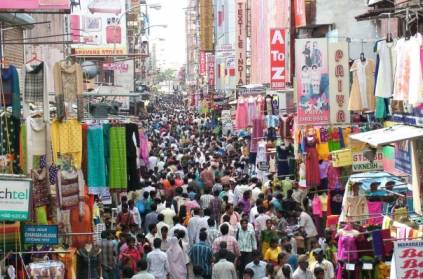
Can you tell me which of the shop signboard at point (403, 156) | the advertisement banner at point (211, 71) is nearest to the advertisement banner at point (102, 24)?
the advertisement banner at point (211, 71)

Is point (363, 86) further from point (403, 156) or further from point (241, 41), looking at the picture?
point (241, 41)

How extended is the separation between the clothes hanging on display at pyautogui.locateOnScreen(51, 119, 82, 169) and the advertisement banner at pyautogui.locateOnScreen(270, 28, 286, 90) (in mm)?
14898

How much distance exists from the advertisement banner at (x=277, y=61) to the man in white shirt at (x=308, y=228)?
38.9 ft

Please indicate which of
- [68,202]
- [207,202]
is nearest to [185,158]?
[207,202]

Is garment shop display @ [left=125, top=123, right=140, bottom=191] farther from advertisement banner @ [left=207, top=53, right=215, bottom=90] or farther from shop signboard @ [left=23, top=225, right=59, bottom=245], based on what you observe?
advertisement banner @ [left=207, top=53, right=215, bottom=90]

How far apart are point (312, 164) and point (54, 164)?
6770 mm

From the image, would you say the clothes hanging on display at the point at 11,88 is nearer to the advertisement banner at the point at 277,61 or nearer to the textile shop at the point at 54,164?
the textile shop at the point at 54,164

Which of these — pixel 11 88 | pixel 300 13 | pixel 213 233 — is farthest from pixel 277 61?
pixel 11 88

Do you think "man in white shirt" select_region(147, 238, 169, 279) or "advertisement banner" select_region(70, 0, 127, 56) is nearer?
"man in white shirt" select_region(147, 238, 169, 279)

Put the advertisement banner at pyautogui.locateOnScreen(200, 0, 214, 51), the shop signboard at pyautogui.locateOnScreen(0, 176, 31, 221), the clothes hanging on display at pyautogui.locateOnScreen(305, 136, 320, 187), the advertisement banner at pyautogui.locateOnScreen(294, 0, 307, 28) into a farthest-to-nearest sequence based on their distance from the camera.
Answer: the advertisement banner at pyautogui.locateOnScreen(200, 0, 214, 51) < the advertisement banner at pyautogui.locateOnScreen(294, 0, 307, 28) < the clothes hanging on display at pyautogui.locateOnScreen(305, 136, 320, 187) < the shop signboard at pyautogui.locateOnScreen(0, 176, 31, 221)

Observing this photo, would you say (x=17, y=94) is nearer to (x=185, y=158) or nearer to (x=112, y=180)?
(x=112, y=180)

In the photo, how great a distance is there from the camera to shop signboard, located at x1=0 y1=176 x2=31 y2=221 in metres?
9.14

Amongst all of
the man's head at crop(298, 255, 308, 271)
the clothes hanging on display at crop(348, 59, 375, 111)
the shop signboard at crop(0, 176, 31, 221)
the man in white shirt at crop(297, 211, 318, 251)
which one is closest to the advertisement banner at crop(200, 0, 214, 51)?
the clothes hanging on display at crop(348, 59, 375, 111)

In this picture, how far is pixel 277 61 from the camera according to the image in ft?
89.8
